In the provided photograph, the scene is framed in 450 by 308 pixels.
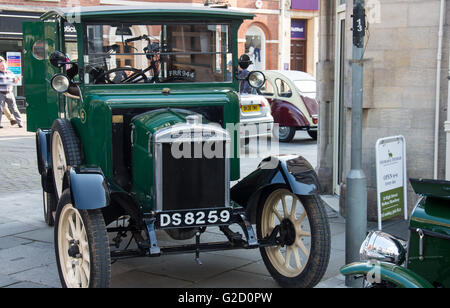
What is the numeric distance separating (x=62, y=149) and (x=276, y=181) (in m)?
2.20

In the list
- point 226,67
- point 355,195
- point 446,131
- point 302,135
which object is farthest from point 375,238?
point 302,135

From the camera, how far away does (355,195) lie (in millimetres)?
5031

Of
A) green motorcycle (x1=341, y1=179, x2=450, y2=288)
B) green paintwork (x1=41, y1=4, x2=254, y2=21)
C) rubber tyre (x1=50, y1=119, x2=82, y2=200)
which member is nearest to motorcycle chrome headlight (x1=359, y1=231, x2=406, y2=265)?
green motorcycle (x1=341, y1=179, x2=450, y2=288)

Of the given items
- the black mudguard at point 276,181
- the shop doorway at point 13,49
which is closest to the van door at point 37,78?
the black mudguard at point 276,181

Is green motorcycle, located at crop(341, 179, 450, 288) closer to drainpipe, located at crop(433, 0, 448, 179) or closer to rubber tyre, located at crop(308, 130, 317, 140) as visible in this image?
drainpipe, located at crop(433, 0, 448, 179)

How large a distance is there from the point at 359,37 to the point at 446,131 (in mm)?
2513

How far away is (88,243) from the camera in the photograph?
4508 millimetres

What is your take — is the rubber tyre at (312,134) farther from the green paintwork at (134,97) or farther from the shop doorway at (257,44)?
the shop doorway at (257,44)

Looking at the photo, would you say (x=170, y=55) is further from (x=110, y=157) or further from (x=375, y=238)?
(x=375, y=238)

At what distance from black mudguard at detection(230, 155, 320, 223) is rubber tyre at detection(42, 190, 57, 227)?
7.86ft

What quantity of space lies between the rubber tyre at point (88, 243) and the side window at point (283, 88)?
11.5m

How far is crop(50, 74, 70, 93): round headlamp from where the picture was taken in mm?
5555

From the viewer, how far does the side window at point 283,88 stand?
16.0 meters

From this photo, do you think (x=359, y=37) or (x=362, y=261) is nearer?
(x=362, y=261)
